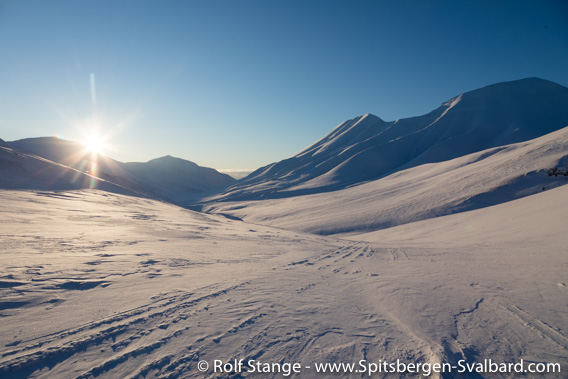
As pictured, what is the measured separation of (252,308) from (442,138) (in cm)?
7909

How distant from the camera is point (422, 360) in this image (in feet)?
12.0

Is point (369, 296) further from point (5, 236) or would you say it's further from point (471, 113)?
point (471, 113)

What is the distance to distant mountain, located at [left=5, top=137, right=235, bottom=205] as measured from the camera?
66.8 m

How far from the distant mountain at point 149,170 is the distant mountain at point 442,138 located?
95.2ft

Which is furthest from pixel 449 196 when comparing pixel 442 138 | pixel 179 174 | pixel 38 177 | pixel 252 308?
pixel 179 174

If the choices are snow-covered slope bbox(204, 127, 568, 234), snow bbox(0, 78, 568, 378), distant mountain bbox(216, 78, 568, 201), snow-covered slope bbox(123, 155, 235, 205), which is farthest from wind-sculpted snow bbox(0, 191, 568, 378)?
snow-covered slope bbox(123, 155, 235, 205)

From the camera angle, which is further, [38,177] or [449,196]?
[38,177]

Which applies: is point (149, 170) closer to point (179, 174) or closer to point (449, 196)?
point (179, 174)

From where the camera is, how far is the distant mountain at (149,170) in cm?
6675

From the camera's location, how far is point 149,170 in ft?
393

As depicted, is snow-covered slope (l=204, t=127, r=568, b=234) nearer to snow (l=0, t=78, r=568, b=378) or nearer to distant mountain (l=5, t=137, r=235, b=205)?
snow (l=0, t=78, r=568, b=378)

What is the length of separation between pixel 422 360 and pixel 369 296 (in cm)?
224

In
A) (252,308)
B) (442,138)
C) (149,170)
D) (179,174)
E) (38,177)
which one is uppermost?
(149,170)

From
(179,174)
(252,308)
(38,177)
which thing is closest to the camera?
(252,308)
